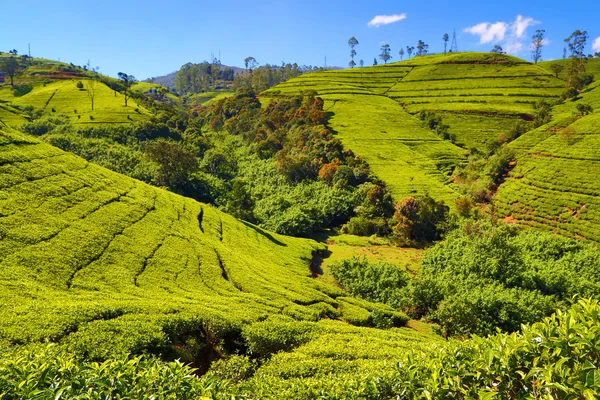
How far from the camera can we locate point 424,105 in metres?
104

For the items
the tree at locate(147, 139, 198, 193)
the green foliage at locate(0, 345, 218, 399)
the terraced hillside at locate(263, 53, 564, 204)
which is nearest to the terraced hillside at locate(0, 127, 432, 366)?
the green foliage at locate(0, 345, 218, 399)

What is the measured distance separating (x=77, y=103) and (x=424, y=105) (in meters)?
101

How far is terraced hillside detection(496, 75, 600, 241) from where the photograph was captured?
50.2 metres

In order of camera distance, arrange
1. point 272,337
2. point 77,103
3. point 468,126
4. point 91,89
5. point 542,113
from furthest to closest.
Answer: point 91,89 → point 77,103 → point 468,126 → point 542,113 → point 272,337

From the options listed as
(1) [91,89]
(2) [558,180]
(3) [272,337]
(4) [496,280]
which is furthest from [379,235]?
(1) [91,89]

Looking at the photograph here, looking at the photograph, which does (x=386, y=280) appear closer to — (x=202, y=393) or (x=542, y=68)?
(x=202, y=393)

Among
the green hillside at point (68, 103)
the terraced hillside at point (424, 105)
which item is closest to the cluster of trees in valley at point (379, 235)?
the green hillside at point (68, 103)

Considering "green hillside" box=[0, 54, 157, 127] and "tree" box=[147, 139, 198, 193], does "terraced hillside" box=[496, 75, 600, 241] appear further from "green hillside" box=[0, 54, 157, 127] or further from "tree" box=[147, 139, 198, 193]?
"green hillside" box=[0, 54, 157, 127]

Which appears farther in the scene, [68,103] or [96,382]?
[68,103]

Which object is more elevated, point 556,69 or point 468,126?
point 556,69

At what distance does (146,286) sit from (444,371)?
16371 mm

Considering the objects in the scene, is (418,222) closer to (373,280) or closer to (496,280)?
(496,280)

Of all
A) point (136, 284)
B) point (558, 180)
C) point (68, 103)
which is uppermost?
point (68, 103)

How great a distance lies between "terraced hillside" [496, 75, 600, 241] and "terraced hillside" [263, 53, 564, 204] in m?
10.4
